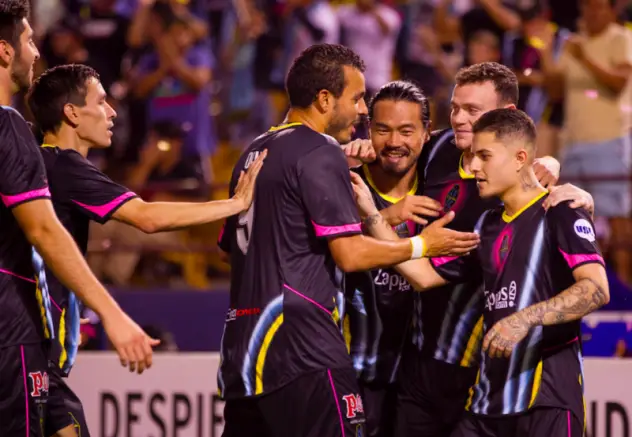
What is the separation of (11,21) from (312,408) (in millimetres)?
2102

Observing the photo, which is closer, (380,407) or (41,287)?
(41,287)

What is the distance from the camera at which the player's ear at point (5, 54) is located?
15.1 ft

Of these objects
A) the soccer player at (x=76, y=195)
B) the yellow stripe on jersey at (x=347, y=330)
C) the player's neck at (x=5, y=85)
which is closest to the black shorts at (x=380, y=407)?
the yellow stripe on jersey at (x=347, y=330)

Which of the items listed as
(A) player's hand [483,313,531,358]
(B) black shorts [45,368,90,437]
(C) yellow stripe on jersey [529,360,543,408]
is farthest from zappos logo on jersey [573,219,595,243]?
(B) black shorts [45,368,90,437]

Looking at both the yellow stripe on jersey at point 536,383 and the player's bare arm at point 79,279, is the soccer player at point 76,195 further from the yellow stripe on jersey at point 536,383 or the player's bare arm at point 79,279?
the yellow stripe on jersey at point 536,383

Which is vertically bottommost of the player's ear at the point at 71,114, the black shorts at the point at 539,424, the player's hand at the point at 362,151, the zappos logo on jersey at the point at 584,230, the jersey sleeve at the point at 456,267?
the black shorts at the point at 539,424

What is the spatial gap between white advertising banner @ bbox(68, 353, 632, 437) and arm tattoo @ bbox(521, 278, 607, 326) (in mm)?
3147

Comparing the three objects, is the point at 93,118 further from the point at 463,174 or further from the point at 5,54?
the point at 463,174

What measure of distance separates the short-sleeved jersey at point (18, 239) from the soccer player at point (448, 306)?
1926 millimetres

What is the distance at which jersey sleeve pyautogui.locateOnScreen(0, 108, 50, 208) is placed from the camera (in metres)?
4.41

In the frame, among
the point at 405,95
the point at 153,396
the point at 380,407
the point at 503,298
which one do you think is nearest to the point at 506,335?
the point at 503,298

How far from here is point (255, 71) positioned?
1224 centimetres

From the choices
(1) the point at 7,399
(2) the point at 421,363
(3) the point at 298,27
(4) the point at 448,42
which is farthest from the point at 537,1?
(1) the point at 7,399

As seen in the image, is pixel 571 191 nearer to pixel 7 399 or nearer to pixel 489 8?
pixel 7 399
